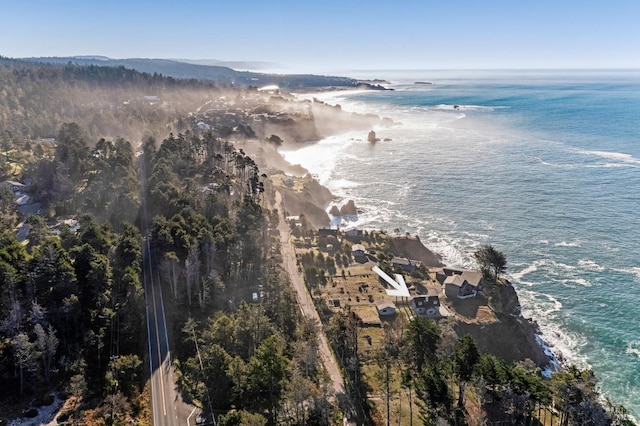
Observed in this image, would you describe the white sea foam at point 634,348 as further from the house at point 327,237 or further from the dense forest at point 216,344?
the house at point 327,237

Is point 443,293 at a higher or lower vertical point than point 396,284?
lower

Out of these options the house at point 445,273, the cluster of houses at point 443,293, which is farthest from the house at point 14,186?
the house at point 445,273

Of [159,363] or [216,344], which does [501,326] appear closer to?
[216,344]

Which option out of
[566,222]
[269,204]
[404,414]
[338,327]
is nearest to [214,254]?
[338,327]

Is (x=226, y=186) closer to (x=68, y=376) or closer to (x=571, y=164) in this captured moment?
(x=68, y=376)

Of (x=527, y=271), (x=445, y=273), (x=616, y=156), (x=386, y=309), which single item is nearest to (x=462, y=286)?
(x=445, y=273)
